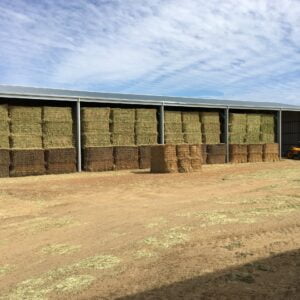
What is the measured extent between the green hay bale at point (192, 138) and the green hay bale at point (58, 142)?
6.61 metres

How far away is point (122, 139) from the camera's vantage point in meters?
21.7

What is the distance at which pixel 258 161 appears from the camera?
88.2 feet

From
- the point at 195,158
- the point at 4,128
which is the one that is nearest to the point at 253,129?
the point at 195,158

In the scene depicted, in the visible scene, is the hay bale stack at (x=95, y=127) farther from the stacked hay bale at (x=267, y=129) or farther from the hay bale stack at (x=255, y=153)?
the stacked hay bale at (x=267, y=129)

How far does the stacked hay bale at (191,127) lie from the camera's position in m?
24.3

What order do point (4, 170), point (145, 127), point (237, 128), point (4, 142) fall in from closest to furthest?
1. point (4, 170)
2. point (4, 142)
3. point (145, 127)
4. point (237, 128)

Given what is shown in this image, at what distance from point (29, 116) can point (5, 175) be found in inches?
108

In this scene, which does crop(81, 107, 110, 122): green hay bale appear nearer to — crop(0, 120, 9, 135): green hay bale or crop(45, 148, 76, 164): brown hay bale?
crop(45, 148, 76, 164): brown hay bale

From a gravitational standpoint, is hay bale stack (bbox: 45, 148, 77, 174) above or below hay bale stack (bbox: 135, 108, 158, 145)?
below

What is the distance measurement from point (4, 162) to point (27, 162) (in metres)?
0.94

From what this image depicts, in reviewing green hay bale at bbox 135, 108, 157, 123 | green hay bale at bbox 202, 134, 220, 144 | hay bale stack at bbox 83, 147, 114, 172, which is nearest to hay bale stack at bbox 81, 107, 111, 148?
hay bale stack at bbox 83, 147, 114, 172

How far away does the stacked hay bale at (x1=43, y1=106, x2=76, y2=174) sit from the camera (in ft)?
64.2

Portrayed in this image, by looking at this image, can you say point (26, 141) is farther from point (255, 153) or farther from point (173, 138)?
point (255, 153)

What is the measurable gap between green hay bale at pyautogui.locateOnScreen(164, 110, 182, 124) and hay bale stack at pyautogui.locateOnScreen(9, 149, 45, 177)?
704 centimetres
